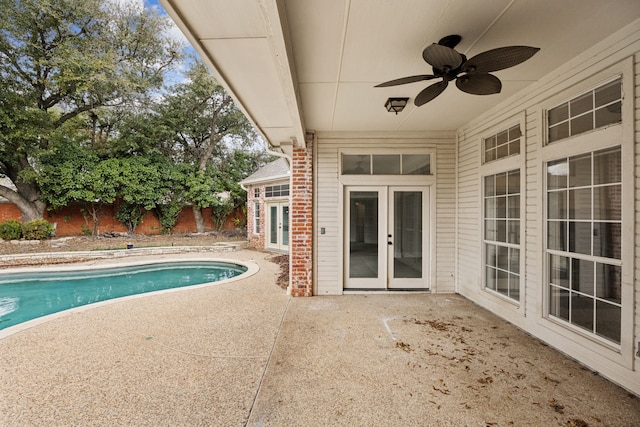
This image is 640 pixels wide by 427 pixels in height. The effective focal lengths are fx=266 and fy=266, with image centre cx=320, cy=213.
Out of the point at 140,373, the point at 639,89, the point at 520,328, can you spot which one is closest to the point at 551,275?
the point at 520,328

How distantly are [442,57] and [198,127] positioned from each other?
47.7 feet

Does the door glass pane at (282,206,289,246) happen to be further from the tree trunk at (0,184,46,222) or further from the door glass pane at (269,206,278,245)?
the tree trunk at (0,184,46,222)

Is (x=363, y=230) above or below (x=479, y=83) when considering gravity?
below

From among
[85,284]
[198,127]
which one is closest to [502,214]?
[85,284]

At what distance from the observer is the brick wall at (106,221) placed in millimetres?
10508

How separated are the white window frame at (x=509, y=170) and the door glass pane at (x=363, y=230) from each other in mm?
1634

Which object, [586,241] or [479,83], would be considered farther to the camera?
[586,241]

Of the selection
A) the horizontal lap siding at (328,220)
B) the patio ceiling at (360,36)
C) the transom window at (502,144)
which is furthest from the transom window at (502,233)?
the horizontal lap siding at (328,220)

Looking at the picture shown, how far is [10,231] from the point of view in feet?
29.1

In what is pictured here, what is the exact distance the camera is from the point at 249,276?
582cm

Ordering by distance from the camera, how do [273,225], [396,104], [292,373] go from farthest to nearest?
[273,225] < [396,104] < [292,373]

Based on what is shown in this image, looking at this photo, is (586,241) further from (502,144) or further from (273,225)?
(273,225)

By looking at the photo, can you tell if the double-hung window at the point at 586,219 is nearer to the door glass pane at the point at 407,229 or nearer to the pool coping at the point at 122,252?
the door glass pane at the point at 407,229

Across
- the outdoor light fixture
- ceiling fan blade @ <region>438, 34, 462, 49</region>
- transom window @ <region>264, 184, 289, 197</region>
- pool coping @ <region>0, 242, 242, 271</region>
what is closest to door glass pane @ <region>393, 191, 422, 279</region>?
the outdoor light fixture
